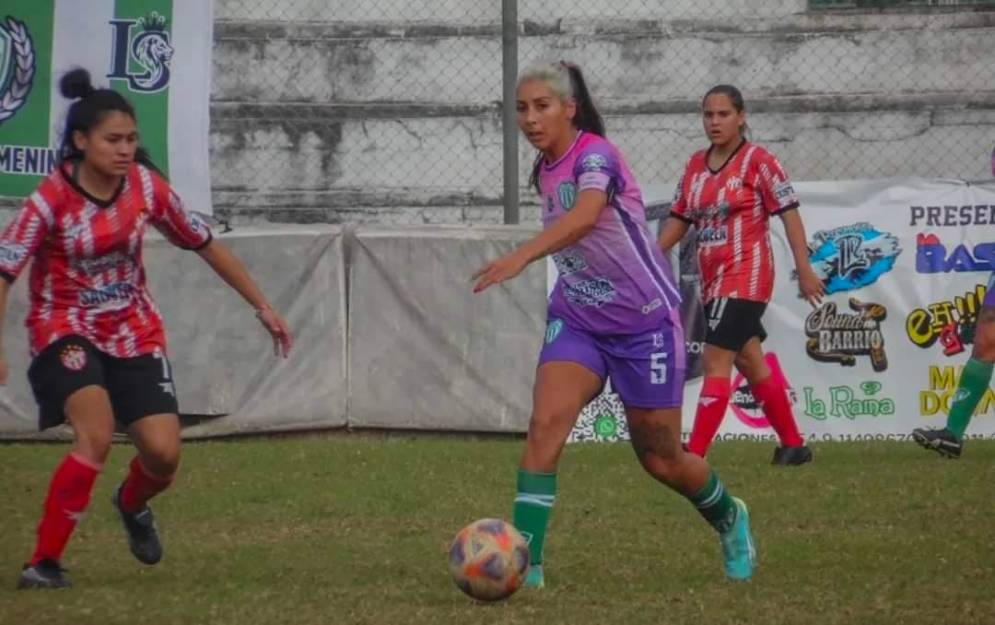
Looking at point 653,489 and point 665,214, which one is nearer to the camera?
point 653,489

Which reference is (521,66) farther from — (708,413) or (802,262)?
(708,413)

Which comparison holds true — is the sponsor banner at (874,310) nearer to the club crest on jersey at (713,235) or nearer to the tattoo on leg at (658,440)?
the club crest on jersey at (713,235)

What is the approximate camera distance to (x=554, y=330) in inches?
287

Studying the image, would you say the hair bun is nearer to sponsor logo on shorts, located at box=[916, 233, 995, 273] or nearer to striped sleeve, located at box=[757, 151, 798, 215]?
striped sleeve, located at box=[757, 151, 798, 215]

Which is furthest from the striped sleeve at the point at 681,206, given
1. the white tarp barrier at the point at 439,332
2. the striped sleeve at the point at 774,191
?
the white tarp barrier at the point at 439,332

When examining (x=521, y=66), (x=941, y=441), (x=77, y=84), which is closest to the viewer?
(x=77, y=84)

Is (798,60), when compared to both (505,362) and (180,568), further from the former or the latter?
(180,568)

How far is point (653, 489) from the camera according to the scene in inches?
395

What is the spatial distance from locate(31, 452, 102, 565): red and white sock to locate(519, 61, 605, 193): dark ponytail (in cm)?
200

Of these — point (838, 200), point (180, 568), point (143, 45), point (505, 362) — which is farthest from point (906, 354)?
point (180, 568)

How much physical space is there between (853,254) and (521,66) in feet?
11.8

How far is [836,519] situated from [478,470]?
8.31 ft

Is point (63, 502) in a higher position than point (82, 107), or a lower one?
lower

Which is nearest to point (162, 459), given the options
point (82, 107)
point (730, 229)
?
point (82, 107)
